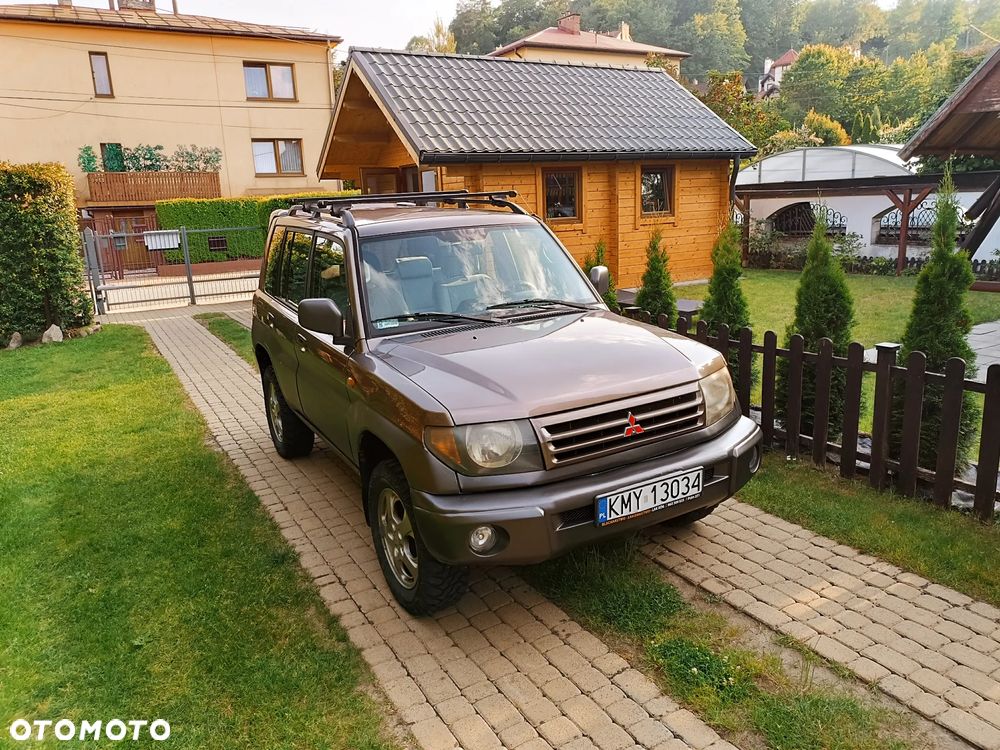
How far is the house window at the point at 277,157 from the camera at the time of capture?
105 feet

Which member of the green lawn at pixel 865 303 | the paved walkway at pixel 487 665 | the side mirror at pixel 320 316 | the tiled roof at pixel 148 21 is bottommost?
the paved walkway at pixel 487 665

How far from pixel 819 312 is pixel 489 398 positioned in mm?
3833

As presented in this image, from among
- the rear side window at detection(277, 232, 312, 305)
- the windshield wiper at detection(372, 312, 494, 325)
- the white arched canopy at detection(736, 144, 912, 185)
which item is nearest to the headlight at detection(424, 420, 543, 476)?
the windshield wiper at detection(372, 312, 494, 325)

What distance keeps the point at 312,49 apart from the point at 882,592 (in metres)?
34.2

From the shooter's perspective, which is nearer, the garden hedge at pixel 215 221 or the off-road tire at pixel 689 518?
the off-road tire at pixel 689 518

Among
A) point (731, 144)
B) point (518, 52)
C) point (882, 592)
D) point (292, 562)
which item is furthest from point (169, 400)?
point (518, 52)

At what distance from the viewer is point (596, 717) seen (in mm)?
3074

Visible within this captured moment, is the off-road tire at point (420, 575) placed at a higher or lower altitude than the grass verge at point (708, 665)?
higher

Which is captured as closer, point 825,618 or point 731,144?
point 825,618

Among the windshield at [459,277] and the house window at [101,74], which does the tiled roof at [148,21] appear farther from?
the windshield at [459,277]

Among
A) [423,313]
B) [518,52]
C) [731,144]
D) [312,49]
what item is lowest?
[423,313]

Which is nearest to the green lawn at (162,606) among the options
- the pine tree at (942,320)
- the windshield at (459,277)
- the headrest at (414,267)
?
the windshield at (459,277)

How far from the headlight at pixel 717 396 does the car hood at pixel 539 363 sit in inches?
2.3

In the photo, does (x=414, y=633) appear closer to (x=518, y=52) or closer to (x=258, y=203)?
(x=258, y=203)
